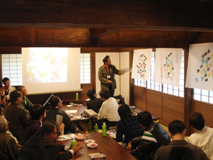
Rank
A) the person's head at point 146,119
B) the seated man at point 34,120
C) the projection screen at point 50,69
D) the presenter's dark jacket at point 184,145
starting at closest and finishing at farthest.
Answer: the presenter's dark jacket at point 184,145 → the person's head at point 146,119 → the seated man at point 34,120 → the projection screen at point 50,69

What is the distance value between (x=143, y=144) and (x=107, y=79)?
3.45 m

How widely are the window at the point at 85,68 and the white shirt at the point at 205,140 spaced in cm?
646

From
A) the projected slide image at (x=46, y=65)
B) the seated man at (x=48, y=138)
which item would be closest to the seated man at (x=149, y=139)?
the seated man at (x=48, y=138)

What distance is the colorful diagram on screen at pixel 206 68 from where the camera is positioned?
15.1 feet

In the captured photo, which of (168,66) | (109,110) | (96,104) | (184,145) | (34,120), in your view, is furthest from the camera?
(168,66)

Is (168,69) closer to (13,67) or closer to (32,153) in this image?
(32,153)

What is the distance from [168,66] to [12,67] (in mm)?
5398

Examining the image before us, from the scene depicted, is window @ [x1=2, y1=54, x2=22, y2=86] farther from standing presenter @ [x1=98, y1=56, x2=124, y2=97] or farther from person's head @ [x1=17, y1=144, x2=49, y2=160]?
person's head @ [x1=17, y1=144, x2=49, y2=160]

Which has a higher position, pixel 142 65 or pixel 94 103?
pixel 142 65

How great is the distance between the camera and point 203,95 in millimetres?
5188

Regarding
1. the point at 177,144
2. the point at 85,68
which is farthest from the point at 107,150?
the point at 85,68

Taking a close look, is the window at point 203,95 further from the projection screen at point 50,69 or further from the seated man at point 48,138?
the projection screen at point 50,69

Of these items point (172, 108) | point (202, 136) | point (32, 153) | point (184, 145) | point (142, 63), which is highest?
point (142, 63)

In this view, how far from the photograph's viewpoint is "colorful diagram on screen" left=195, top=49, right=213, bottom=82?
459 centimetres
